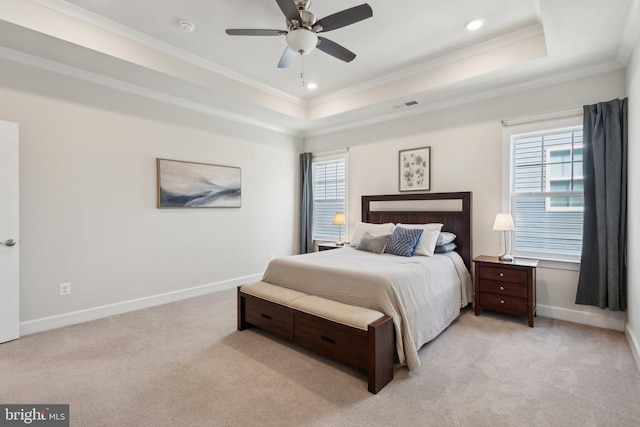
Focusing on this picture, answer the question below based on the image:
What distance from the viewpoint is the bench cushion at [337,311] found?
2244 mm

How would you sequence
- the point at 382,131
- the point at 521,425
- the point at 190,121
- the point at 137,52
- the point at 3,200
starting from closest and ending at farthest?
1. the point at 521,425
2. the point at 3,200
3. the point at 137,52
4. the point at 190,121
5. the point at 382,131

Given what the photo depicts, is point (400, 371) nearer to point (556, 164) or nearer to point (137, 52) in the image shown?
point (556, 164)

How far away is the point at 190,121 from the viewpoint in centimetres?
431

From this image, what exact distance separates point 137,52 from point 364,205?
11.7 ft

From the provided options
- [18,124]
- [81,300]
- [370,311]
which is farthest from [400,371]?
[18,124]

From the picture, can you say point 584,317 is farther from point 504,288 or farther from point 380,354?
point 380,354

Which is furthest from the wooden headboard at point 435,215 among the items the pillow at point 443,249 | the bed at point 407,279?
the pillow at point 443,249

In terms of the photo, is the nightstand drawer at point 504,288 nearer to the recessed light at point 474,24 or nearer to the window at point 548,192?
the window at point 548,192

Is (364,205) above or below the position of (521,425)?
above

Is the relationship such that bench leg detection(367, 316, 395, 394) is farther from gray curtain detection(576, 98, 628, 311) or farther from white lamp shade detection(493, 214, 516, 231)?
gray curtain detection(576, 98, 628, 311)

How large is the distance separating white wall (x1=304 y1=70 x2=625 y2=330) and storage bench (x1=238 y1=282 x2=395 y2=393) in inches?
94.8

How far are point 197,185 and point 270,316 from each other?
2383 mm

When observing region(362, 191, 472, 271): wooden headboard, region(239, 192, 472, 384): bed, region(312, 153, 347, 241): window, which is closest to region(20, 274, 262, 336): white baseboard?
region(239, 192, 472, 384): bed

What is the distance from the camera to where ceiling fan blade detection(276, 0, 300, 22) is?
219 cm
